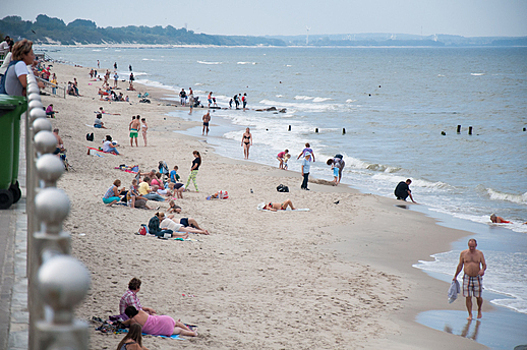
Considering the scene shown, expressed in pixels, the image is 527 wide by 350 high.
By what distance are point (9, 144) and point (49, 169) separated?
16.9 ft

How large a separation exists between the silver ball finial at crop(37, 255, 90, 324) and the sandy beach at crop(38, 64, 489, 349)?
16.0 ft

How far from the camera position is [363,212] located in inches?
597

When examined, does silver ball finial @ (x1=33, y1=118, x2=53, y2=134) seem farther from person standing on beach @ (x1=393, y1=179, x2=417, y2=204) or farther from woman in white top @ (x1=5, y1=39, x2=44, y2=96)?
person standing on beach @ (x1=393, y1=179, x2=417, y2=204)

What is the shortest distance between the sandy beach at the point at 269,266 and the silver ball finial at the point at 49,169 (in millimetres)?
4516

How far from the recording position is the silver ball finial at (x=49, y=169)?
1.35 meters

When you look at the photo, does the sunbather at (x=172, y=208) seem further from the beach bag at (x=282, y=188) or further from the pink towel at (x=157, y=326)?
the pink towel at (x=157, y=326)

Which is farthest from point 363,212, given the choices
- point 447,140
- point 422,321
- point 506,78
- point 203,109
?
point 506,78

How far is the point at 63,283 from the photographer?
91cm

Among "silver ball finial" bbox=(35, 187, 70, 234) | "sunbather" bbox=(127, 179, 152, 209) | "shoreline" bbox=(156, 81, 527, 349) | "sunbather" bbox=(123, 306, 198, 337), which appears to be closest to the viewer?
"silver ball finial" bbox=(35, 187, 70, 234)

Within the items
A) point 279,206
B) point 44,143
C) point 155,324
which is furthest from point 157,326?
point 279,206

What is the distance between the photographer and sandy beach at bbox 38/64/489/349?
7.04 meters

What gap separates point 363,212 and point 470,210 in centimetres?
426

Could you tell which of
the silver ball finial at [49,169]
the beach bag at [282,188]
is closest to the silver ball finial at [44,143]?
the silver ball finial at [49,169]

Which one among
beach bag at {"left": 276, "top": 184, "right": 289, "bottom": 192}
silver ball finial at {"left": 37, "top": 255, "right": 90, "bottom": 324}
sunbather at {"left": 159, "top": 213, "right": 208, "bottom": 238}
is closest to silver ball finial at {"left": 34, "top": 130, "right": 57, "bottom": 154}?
silver ball finial at {"left": 37, "top": 255, "right": 90, "bottom": 324}
